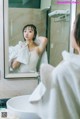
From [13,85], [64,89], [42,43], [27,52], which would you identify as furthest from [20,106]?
[64,89]

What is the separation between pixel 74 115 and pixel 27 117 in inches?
24.1

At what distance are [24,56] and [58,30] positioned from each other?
0.39 m

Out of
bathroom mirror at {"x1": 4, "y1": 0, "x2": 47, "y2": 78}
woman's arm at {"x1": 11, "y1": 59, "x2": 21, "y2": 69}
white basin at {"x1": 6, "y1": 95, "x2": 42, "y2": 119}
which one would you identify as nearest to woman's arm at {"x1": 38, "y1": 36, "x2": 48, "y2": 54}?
bathroom mirror at {"x1": 4, "y1": 0, "x2": 47, "y2": 78}

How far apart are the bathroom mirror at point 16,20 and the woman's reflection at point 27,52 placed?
24 mm

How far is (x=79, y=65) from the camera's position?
0.99m

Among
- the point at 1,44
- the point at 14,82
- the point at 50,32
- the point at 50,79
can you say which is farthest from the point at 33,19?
the point at 50,79

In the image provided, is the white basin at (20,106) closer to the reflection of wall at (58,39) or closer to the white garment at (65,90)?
the reflection of wall at (58,39)

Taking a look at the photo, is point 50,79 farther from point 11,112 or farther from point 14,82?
point 14,82

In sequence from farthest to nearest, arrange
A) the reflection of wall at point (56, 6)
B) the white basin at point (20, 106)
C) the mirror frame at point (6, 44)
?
1. the reflection of wall at point (56, 6)
2. the mirror frame at point (6, 44)
3. the white basin at point (20, 106)

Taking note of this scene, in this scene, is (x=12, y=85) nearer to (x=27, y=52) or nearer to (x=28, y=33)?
(x=27, y=52)

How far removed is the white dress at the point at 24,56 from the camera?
1.88 metres

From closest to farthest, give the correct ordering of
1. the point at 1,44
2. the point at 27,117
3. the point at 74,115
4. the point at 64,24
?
the point at 74,115 < the point at 27,117 < the point at 1,44 < the point at 64,24

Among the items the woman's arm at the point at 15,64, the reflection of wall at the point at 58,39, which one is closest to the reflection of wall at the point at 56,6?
the reflection of wall at the point at 58,39

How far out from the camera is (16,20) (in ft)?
6.09
